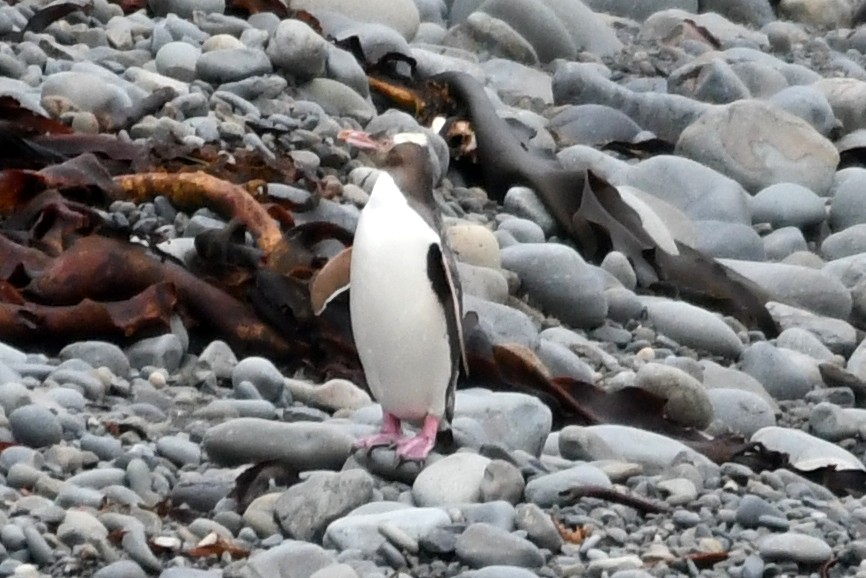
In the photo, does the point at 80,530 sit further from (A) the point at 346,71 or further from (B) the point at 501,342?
(A) the point at 346,71

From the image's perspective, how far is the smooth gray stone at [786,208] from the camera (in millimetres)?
8914

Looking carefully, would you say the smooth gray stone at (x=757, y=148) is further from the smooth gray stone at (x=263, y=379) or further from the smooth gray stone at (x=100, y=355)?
the smooth gray stone at (x=100, y=355)

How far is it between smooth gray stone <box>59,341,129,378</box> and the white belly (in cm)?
83

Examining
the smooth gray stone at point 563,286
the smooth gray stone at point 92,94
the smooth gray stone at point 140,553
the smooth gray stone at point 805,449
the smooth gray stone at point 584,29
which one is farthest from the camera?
the smooth gray stone at point 584,29

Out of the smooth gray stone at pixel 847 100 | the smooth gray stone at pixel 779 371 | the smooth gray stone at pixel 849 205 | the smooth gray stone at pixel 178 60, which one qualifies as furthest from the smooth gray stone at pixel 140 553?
the smooth gray stone at pixel 847 100

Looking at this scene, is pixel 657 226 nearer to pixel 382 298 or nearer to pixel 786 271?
pixel 786 271

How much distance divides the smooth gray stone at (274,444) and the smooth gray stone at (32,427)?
1.33ft

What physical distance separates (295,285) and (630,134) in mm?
4438

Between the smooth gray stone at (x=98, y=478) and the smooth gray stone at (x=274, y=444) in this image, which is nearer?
the smooth gray stone at (x=98, y=478)

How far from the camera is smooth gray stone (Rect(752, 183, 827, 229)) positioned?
8914mm

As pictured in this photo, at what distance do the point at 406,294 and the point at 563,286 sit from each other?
2.02 m

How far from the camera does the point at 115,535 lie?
3.88 meters

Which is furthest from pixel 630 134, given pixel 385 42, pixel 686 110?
pixel 385 42

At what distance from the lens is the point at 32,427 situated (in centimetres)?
448
